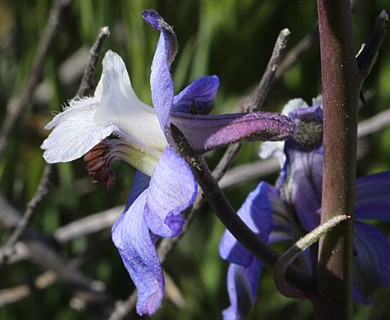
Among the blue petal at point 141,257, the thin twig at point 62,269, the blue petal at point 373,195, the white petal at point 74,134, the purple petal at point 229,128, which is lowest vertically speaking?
the thin twig at point 62,269

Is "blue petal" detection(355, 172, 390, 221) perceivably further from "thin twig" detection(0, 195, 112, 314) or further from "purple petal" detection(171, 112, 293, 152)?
"thin twig" detection(0, 195, 112, 314)

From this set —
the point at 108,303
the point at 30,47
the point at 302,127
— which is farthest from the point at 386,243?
the point at 30,47

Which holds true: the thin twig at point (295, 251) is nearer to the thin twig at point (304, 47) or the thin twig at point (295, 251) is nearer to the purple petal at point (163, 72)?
the purple petal at point (163, 72)

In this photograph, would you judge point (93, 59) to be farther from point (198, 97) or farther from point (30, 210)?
point (30, 210)

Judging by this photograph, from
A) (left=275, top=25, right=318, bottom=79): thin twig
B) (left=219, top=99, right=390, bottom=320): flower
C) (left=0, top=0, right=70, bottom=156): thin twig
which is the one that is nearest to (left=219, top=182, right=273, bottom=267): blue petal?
(left=219, top=99, right=390, bottom=320): flower

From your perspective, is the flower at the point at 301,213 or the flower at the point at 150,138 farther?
the flower at the point at 301,213

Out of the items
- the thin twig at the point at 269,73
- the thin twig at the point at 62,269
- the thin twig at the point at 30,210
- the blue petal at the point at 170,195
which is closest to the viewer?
the blue petal at the point at 170,195

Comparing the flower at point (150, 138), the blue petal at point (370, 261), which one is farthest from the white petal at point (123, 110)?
the blue petal at point (370, 261)
